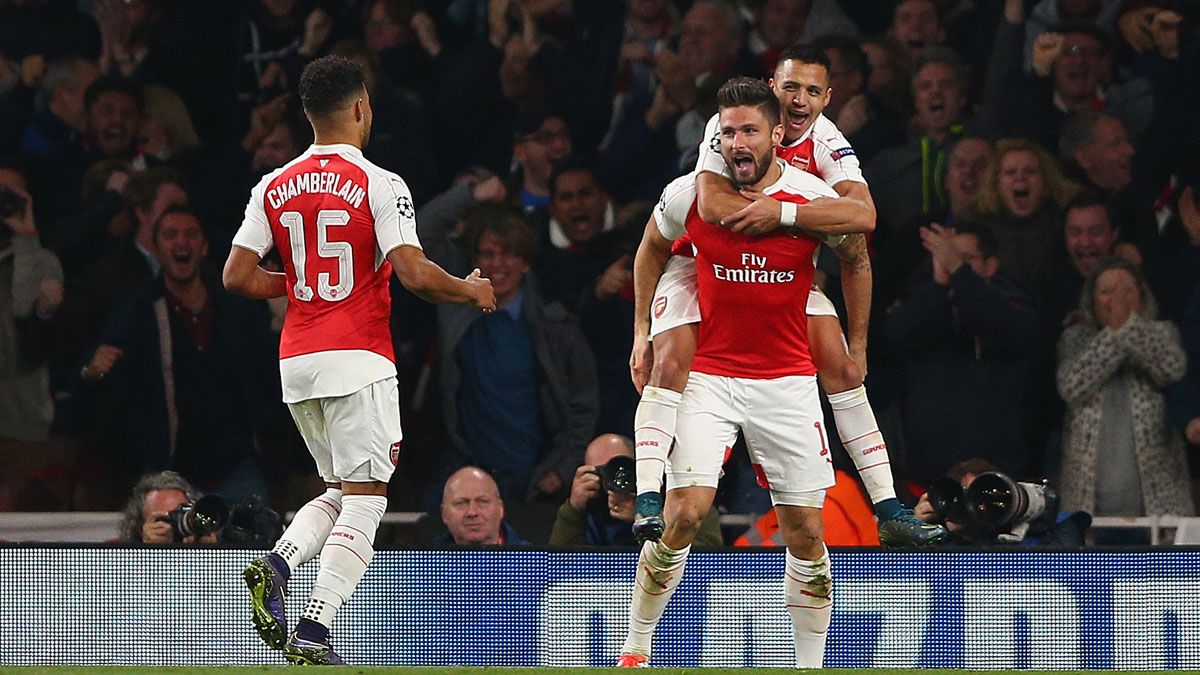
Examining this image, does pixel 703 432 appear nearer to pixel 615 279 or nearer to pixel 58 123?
pixel 615 279

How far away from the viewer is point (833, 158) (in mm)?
7359

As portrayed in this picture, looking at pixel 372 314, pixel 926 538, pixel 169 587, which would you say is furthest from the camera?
pixel 169 587

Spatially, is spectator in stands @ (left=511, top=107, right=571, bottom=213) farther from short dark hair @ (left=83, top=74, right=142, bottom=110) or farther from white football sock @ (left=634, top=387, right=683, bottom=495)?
white football sock @ (left=634, top=387, right=683, bottom=495)

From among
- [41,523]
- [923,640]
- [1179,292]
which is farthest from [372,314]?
[1179,292]

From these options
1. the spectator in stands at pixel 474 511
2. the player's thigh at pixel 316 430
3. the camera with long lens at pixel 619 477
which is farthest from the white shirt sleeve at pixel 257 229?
the spectator in stands at pixel 474 511

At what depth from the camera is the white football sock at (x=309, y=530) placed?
Result: 671 centimetres

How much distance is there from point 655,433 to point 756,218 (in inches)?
33.1

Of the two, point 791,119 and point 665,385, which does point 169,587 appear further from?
point 791,119

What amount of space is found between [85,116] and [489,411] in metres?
2.76

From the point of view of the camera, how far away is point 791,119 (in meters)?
7.46

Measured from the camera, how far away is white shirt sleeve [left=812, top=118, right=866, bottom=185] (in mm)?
7312

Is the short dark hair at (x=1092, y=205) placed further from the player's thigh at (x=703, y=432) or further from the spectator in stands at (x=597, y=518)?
the player's thigh at (x=703, y=432)

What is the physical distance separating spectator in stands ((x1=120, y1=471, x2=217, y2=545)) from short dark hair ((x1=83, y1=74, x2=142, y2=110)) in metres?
2.66

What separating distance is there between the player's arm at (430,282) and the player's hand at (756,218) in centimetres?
85
